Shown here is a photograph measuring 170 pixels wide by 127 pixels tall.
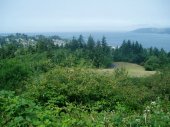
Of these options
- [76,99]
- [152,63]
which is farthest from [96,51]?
[76,99]

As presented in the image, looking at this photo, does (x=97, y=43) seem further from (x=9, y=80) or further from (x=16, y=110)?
(x=16, y=110)

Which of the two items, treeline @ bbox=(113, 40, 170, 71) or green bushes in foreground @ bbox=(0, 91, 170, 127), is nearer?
green bushes in foreground @ bbox=(0, 91, 170, 127)

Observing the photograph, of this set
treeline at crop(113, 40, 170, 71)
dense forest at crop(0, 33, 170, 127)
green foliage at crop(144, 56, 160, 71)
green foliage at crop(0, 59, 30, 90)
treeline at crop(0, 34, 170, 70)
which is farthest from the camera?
treeline at crop(113, 40, 170, 71)

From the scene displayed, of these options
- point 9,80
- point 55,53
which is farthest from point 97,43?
point 9,80

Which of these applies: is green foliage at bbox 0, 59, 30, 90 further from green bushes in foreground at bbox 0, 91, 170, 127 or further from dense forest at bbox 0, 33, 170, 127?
green bushes in foreground at bbox 0, 91, 170, 127

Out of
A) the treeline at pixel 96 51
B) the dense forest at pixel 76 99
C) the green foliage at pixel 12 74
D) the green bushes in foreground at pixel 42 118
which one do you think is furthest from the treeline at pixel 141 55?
the green bushes in foreground at pixel 42 118

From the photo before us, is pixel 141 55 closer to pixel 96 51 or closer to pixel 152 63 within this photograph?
pixel 152 63

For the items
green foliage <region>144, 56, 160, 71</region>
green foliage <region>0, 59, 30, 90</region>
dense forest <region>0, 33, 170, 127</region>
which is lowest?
green foliage <region>144, 56, 160, 71</region>

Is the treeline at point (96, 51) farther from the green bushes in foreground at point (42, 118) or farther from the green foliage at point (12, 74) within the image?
the green bushes in foreground at point (42, 118)

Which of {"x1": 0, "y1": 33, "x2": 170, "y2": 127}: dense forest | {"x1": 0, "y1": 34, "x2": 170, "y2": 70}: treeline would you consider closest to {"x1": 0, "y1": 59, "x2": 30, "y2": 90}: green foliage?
{"x1": 0, "y1": 33, "x2": 170, "y2": 127}: dense forest

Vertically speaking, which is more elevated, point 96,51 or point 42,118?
point 42,118

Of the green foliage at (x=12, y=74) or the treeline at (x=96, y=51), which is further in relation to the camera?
the treeline at (x=96, y=51)

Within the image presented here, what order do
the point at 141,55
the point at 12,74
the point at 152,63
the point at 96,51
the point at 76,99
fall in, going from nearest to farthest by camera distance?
the point at 76,99 < the point at 12,74 < the point at 96,51 < the point at 152,63 < the point at 141,55

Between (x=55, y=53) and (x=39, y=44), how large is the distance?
27.8 ft
